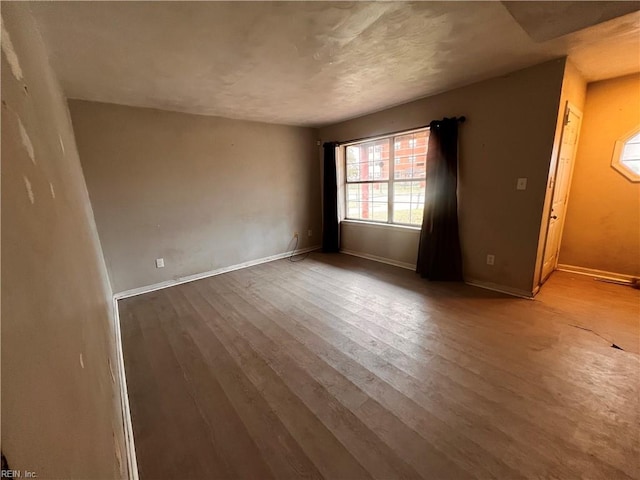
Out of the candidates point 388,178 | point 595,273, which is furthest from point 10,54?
point 595,273

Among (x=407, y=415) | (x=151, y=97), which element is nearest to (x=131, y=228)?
(x=151, y=97)

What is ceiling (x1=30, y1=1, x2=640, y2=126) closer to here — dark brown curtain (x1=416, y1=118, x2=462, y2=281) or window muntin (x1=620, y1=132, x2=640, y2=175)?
dark brown curtain (x1=416, y1=118, x2=462, y2=281)

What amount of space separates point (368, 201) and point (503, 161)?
2.04 metres

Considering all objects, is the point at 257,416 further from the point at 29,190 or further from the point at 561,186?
the point at 561,186

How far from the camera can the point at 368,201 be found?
177 inches

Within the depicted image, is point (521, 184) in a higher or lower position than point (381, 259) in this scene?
higher

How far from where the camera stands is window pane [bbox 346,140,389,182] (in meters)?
4.09

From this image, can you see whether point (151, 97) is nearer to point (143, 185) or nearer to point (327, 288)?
point (143, 185)

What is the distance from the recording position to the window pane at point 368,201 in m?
4.23

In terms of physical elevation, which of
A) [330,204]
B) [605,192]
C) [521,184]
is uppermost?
[521,184]

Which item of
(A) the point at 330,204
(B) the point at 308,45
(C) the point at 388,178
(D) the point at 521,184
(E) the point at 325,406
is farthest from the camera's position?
(A) the point at 330,204

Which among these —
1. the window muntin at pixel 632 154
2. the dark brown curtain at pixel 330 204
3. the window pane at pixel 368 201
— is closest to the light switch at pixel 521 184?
the window muntin at pixel 632 154

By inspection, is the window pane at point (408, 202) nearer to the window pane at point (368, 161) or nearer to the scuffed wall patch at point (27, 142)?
the window pane at point (368, 161)

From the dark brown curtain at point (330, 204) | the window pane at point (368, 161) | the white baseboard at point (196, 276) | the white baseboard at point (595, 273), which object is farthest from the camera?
the dark brown curtain at point (330, 204)
